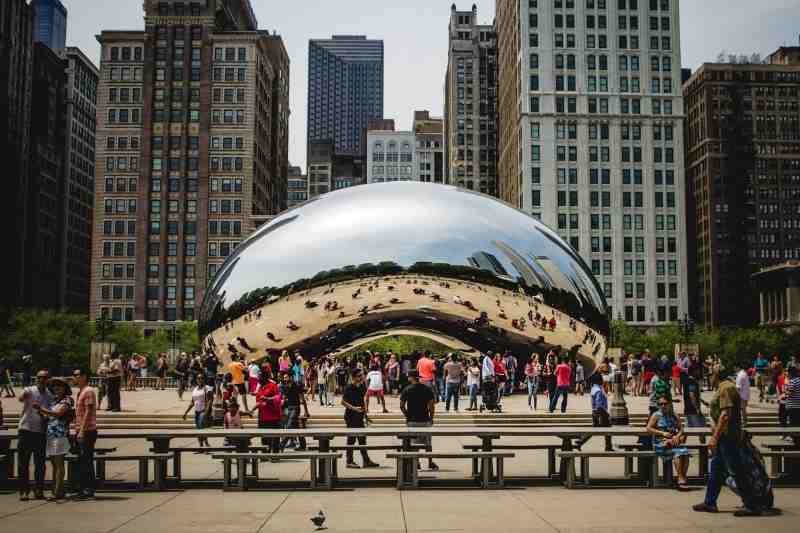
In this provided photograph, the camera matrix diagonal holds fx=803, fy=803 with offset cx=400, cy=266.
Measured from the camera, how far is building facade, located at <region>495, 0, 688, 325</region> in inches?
3369

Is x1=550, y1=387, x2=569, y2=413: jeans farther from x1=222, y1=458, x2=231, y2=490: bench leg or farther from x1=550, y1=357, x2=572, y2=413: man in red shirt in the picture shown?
x1=222, y1=458, x2=231, y2=490: bench leg

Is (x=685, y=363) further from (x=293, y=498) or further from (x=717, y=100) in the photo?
(x=717, y=100)

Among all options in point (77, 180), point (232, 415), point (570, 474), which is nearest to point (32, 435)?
point (232, 415)

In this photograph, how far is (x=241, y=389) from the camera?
1800 cm

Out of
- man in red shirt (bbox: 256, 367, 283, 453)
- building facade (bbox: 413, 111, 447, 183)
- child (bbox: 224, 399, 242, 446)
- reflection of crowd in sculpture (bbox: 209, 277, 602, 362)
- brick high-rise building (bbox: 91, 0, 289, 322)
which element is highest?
building facade (bbox: 413, 111, 447, 183)

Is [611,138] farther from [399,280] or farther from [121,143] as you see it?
[399,280]

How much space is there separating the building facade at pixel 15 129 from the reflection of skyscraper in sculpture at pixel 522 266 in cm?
9744

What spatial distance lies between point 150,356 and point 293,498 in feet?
170

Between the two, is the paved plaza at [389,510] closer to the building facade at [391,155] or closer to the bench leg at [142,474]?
the bench leg at [142,474]

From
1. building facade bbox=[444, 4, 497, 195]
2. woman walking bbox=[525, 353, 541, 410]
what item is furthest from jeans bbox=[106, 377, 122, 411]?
building facade bbox=[444, 4, 497, 195]

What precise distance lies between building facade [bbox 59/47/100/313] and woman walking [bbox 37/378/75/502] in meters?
120

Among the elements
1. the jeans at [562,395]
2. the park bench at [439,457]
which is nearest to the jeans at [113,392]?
the jeans at [562,395]

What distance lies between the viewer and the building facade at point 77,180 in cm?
12369

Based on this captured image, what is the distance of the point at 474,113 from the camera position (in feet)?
422
